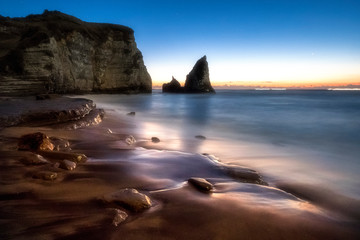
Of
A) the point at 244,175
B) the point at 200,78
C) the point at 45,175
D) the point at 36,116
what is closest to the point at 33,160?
the point at 45,175

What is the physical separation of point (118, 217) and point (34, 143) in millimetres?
1571

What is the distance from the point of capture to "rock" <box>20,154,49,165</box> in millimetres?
1926

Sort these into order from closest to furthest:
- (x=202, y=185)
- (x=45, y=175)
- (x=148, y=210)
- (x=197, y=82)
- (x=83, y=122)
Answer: (x=148, y=210) → (x=45, y=175) → (x=202, y=185) → (x=83, y=122) → (x=197, y=82)

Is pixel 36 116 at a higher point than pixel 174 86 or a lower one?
lower

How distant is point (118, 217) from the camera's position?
4.24 ft

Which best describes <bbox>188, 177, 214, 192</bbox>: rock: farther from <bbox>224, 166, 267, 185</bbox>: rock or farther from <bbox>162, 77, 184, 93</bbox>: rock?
<bbox>162, 77, 184, 93</bbox>: rock

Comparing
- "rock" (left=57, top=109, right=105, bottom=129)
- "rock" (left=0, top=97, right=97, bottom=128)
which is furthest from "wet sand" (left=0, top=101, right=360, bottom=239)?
"rock" (left=57, top=109, right=105, bottom=129)

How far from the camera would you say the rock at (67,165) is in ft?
6.46

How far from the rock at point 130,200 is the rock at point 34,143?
1.23 metres

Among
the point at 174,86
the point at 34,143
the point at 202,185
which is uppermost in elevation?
the point at 174,86

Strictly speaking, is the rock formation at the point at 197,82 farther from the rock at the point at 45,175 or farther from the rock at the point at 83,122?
the rock at the point at 45,175

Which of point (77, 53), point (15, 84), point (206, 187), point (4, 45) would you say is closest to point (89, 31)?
point (77, 53)

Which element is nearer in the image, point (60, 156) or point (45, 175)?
point (45, 175)

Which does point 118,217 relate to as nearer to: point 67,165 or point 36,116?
point 67,165
